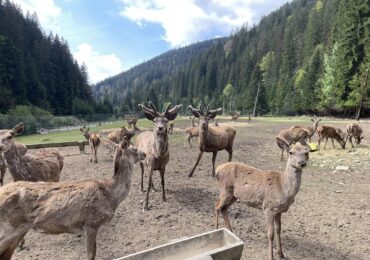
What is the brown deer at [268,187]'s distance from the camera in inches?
243

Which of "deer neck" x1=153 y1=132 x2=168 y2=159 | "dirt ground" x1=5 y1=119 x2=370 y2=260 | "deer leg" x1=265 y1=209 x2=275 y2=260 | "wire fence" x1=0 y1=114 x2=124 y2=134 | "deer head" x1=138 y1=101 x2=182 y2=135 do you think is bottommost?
"wire fence" x1=0 y1=114 x2=124 y2=134

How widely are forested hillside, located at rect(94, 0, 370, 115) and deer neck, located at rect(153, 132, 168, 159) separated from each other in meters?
42.6

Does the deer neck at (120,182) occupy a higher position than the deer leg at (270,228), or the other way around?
the deer neck at (120,182)

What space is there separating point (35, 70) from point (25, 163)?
85.6m

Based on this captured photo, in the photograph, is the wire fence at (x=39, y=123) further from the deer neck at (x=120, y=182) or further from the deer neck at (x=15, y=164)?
the deer neck at (x=120, y=182)

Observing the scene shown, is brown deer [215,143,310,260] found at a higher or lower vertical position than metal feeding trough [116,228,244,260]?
higher

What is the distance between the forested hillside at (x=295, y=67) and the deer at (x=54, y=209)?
151 ft

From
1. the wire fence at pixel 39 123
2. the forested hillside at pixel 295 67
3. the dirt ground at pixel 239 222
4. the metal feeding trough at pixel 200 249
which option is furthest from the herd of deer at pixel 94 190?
the forested hillside at pixel 295 67

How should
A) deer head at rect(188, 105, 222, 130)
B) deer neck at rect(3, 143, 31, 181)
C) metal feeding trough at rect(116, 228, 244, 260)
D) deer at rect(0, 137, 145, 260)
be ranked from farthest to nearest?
1. deer head at rect(188, 105, 222, 130)
2. deer neck at rect(3, 143, 31, 181)
3. metal feeding trough at rect(116, 228, 244, 260)
4. deer at rect(0, 137, 145, 260)

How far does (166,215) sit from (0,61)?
79740 mm

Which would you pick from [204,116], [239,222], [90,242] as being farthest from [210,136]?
[90,242]

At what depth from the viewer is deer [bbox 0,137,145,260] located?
476 centimetres

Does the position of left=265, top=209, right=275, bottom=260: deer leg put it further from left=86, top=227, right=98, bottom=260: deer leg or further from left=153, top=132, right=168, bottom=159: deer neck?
left=153, top=132, right=168, bottom=159: deer neck

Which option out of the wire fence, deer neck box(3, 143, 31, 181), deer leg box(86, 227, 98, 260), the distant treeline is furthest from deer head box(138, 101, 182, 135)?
the distant treeline
